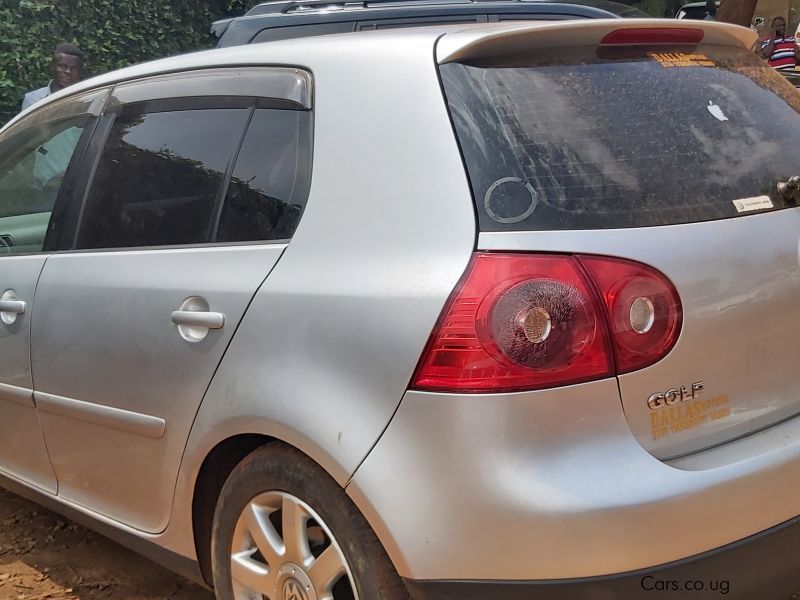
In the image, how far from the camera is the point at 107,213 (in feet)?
8.78

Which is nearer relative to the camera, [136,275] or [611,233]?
[611,233]

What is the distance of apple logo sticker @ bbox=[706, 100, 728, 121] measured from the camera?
208 centimetres

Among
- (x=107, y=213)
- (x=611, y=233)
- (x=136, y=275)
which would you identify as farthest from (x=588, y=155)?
(x=107, y=213)

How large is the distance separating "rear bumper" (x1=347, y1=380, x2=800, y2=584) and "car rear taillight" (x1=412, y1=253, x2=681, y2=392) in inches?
1.5

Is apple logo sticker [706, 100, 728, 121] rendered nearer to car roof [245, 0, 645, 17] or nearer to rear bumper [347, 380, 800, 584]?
rear bumper [347, 380, 800, 584]

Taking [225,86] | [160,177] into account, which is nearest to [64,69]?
[160,177]

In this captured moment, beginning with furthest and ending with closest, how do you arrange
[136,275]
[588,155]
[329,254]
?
[136,275] < [329,254] < [588,155]

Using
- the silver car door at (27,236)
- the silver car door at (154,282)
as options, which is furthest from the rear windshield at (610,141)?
the silver car door at (27,236)

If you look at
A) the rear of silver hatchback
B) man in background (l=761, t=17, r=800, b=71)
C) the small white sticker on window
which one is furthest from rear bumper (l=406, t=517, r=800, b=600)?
man in background (l=761, t=17, r=800, b=71)

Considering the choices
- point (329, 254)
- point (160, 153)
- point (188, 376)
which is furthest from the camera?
point (160, 153)

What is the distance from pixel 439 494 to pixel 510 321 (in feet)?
1.20

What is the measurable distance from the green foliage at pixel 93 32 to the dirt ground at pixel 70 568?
5674mm

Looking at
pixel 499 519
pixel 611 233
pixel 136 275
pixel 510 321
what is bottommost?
pixel 499 519

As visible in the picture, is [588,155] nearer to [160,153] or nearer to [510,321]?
[510,321]
